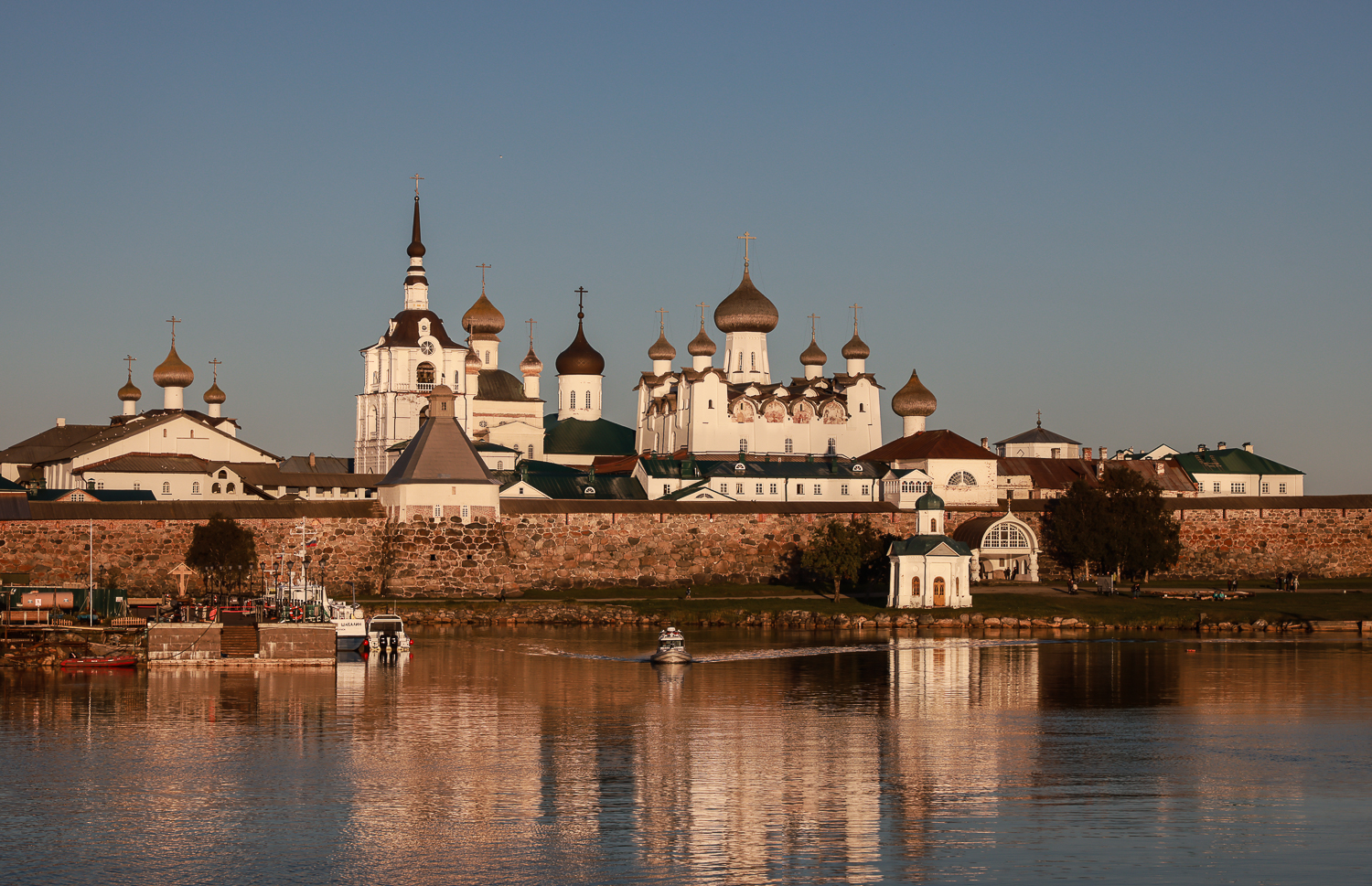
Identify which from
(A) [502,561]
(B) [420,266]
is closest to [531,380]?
(B) [420,266]

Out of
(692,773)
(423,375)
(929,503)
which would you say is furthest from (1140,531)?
(423,375)

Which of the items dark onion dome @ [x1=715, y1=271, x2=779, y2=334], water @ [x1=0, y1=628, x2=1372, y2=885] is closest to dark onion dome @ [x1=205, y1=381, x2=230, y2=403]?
dark onion dome @ [x1=715, y1=271, x2=779, y2=334]

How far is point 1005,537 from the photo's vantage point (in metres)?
63.4

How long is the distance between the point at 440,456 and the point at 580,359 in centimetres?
3576

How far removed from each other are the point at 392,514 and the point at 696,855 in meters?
39.7

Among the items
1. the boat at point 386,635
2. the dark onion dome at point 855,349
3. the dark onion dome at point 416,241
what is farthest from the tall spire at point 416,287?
the boat at point 386,635

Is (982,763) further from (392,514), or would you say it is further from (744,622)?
(392,514)

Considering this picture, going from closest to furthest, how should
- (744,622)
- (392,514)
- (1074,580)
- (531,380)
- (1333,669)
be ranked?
(1333,669), (744,622), (392,514), (1074,580), (531,380)

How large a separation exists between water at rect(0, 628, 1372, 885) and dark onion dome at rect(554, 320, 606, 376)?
5382 centimetres

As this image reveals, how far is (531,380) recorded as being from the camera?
98.8 meters

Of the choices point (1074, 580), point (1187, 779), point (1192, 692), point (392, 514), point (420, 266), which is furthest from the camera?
point (420, 266)

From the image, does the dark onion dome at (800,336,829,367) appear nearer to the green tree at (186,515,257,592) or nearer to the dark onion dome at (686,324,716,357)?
the dark onion dome at (686,324,716,357)

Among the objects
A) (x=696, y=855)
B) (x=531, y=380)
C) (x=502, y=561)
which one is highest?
(x=531, y=380)

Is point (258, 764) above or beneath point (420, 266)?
beneath
